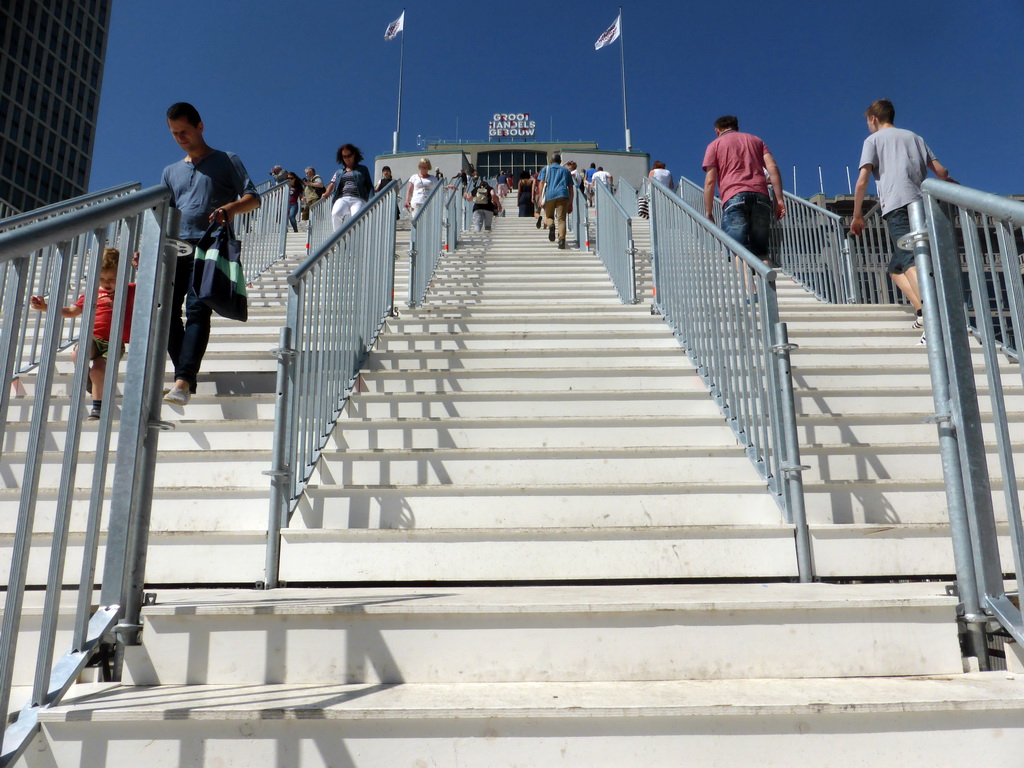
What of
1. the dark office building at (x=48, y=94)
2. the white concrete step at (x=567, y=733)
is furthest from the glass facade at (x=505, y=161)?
the dark office building at (x=48, y=94)

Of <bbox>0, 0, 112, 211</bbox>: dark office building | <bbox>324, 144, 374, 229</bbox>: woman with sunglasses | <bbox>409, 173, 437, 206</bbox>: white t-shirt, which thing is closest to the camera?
<bbox>324, 144, 374, 229</bbox>: woman with sunglasses

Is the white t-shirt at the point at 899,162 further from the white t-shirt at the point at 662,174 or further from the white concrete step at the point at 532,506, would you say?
the white t-shirt at the point at 662,174

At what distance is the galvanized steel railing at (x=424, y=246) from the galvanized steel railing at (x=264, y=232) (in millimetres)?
2121

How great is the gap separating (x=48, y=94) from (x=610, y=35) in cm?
6814

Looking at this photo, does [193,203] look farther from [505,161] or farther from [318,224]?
[505,161]

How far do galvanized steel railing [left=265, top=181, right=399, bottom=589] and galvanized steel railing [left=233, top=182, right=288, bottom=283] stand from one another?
13.1 ft

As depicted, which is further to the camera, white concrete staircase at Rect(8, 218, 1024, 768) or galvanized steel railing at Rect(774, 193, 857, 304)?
galvanized steel railing at Rect(774, 193, 857, 304)

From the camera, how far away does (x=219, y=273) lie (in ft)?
10.6

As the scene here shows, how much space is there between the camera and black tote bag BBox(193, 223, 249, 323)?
321 centimetres

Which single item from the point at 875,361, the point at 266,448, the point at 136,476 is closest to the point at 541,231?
the point at 875,361

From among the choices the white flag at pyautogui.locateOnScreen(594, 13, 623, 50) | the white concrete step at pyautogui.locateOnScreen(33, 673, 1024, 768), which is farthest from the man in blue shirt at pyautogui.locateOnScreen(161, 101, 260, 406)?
the white flag at pyautogui.locateOnScreen(594, 13, 623, 50)

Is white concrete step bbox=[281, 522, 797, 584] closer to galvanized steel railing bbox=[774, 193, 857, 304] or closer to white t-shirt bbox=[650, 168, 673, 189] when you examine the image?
galvanized steel railing bbox=[774, 193, 857, 304]

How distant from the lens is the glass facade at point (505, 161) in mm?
43781

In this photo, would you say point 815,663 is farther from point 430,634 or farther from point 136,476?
point 136,476
